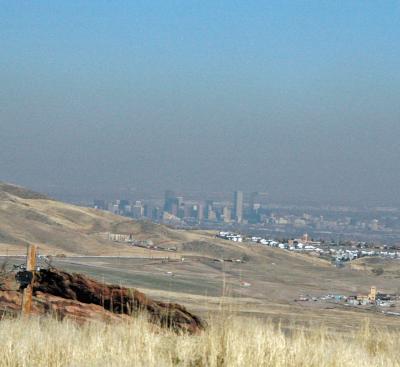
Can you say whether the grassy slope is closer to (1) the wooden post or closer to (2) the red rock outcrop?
(2) the red rock outcrop

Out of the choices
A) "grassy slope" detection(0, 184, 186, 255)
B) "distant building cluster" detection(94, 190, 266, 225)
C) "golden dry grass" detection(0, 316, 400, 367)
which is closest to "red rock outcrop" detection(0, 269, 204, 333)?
"golden dry grass" detection(0, 316, 400, 367)

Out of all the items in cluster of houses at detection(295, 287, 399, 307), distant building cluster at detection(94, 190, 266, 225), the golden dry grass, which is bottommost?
cluster of houses at detection(295, 287, 399, 307)

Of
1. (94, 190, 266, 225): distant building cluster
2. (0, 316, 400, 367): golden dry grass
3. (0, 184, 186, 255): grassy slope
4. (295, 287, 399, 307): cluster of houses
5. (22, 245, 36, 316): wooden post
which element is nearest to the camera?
(0, 316, 400, 367): golden dry grass

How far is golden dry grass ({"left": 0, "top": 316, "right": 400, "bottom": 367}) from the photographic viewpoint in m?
9.92

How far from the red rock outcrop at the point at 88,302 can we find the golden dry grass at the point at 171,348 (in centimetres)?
225

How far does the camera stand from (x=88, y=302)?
14969 mm

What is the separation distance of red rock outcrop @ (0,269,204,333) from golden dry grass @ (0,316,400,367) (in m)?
2.25

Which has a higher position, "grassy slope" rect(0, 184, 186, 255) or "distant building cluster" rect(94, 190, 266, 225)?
"distant building cluster" rect(94, 190, 266, 225)

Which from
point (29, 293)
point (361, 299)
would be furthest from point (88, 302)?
point (361, 299)

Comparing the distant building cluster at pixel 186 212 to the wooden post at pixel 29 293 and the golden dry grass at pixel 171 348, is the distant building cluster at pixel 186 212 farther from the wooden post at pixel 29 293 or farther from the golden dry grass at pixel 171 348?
the golden dry grass at pixel 171 348

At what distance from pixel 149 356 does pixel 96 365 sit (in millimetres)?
855

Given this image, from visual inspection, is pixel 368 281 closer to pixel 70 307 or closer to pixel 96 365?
pixel 70 307

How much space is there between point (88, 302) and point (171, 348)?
426 cm

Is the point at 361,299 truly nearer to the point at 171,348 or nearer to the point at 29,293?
the point at 29,293
